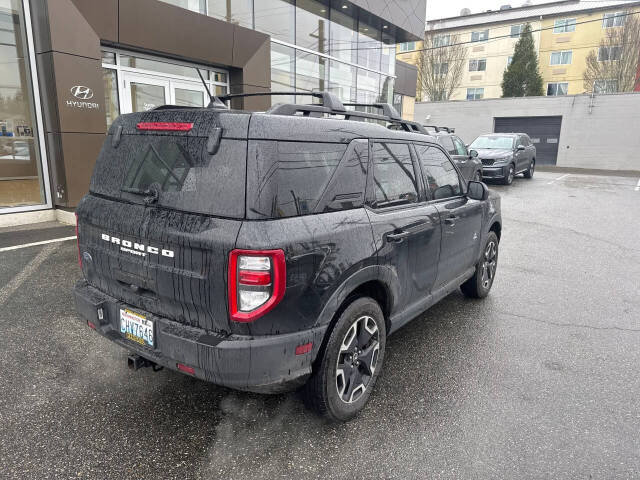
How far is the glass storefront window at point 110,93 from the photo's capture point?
28.6 ft

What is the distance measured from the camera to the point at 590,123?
88.9 feet

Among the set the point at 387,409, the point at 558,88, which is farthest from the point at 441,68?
the point at 387,409

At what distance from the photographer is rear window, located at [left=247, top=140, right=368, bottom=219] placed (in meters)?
2.20

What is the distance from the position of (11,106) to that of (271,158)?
8431 millimetres

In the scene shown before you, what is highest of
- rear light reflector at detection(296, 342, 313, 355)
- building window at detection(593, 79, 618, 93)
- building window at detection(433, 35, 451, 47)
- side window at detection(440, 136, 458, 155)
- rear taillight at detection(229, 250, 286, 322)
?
building window at detection(433, 35, 451, 47)

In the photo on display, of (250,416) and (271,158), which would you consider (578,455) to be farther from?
(271,158)

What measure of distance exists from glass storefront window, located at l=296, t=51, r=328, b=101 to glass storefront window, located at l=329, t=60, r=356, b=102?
18.4 inches

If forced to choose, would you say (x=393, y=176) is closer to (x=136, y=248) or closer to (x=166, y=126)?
(x=166, y=126)

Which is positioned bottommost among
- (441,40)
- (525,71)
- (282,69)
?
(282,69)

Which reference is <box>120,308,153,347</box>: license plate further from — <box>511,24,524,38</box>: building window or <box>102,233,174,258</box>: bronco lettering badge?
<box>511,24,524,38</box>: building window

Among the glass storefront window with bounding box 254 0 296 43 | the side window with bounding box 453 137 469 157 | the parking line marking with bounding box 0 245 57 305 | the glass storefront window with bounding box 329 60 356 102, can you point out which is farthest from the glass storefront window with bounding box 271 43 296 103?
the parking line marking with bounding box 0 245 57 305

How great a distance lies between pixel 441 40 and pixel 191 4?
132 feet

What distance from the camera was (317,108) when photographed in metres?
2.74

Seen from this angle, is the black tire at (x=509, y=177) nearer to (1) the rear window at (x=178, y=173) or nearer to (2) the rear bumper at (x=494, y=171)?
(2) the rear bumper at (x=494, y=171)
